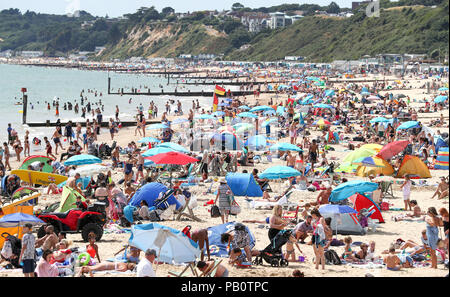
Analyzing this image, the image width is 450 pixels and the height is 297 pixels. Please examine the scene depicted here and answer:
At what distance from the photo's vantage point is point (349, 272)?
9.07m

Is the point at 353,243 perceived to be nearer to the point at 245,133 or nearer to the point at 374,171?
the point at 374,171

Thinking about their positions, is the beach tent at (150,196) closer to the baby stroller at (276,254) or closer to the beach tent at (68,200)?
the beach tent at (68,200)

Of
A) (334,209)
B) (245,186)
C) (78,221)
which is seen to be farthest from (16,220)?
(245,186)

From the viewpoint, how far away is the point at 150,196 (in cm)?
1298

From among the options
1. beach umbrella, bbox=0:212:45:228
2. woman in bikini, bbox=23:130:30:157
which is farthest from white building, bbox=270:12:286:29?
beach umbrella, bbox=0:212:45:228

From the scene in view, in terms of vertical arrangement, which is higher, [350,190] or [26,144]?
[350,190]

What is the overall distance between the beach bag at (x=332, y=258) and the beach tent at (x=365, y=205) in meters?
2.81

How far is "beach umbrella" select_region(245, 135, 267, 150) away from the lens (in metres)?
21.4

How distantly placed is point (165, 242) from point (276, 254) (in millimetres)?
2138

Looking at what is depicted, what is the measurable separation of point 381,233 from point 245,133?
1419 cm

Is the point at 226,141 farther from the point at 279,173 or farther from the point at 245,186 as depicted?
the point at 279,173
